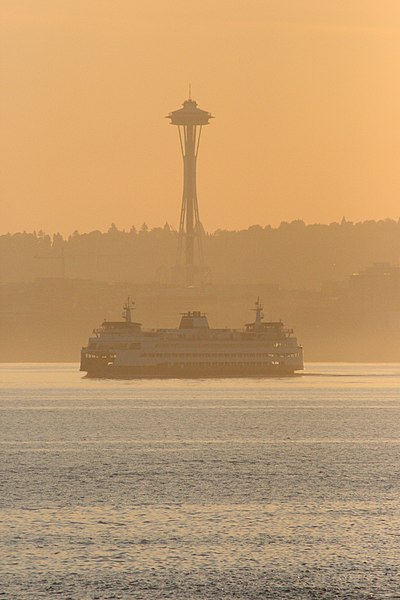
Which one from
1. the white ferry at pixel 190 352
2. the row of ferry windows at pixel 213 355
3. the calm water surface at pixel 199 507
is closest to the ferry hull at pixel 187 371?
the white ferry at pixel 190 352

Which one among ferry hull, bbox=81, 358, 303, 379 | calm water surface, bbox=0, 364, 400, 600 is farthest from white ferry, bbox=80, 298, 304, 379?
calm water surface, bbox=0, 364, 400, 600

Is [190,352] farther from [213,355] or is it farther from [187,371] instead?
[213,355]

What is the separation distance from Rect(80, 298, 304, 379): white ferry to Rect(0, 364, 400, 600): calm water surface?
2421 inches

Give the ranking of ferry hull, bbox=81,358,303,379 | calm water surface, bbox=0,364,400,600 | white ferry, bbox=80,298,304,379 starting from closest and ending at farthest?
calm water surface, bbox=0,364,400,600 → ferry hull, bbox=81,358,303,379 → white ferry, bbox=80,298,304,379

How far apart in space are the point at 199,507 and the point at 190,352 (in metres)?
115

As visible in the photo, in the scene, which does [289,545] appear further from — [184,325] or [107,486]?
[184,325]

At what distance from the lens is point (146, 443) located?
8131 centimetres

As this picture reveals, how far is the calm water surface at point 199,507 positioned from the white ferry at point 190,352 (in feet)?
202

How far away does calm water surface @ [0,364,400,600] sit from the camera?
40125mm

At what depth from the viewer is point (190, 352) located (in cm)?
16825

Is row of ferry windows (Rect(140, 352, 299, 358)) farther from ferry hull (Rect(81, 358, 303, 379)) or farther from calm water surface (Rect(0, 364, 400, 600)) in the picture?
calm water surface (Rect(0, 364, 400, 600))

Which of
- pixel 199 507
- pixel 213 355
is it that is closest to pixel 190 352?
pixel 213 355

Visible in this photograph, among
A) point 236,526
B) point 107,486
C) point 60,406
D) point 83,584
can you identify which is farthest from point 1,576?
point 60,406

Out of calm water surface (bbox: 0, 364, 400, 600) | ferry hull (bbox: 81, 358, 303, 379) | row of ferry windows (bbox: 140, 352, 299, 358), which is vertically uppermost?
row of ferry windows (bbox: 140, 352, 299, 358)
